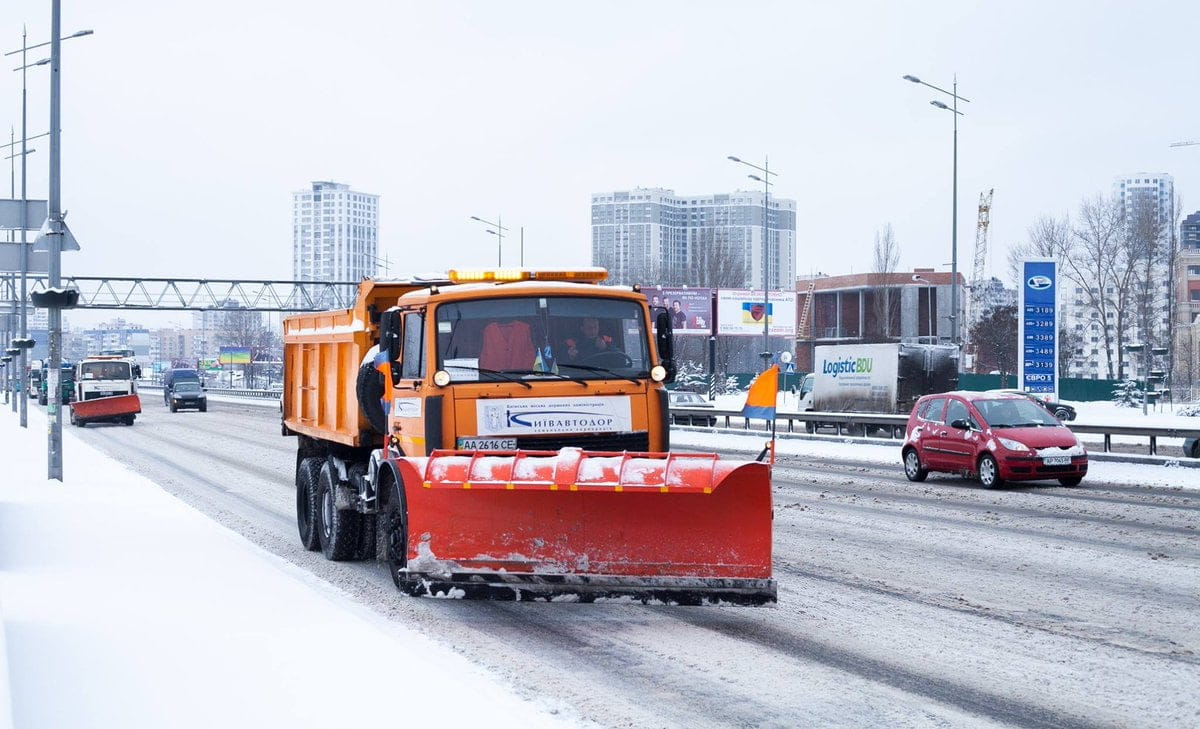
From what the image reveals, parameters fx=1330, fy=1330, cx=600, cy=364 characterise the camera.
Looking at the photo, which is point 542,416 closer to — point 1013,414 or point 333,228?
point 1013,414

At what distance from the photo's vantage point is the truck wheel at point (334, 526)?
40.6 ft

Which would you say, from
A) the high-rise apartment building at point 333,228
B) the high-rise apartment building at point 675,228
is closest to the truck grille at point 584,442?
the high-rise apartment building at point 675,228

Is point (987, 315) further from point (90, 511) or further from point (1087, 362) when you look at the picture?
point (1087, 362)

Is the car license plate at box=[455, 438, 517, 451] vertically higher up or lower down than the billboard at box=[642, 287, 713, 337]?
lower down

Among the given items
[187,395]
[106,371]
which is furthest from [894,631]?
[187,395]

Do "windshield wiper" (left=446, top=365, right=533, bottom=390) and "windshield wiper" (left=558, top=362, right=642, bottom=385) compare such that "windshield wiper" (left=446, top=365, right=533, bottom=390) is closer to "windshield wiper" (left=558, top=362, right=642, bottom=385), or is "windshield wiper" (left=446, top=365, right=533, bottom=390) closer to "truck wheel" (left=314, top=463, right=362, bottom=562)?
"windshield wiper" (left=558, top=362, right=642, bottom=385)

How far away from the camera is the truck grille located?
991 cm

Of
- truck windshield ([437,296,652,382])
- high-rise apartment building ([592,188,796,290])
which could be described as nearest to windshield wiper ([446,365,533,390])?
truck windshield ([437,296,652,382])

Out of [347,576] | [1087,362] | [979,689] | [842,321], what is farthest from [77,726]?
[1087,362]

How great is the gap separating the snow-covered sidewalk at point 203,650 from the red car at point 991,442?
12178 mm

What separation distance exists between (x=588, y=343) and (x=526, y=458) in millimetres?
1543

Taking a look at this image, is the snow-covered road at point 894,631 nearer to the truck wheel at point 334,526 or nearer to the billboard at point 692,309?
the truck wheel at point 334,526

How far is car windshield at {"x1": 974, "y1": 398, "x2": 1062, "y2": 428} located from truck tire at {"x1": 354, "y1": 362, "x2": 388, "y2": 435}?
12.7m

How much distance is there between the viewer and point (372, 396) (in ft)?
37.7
